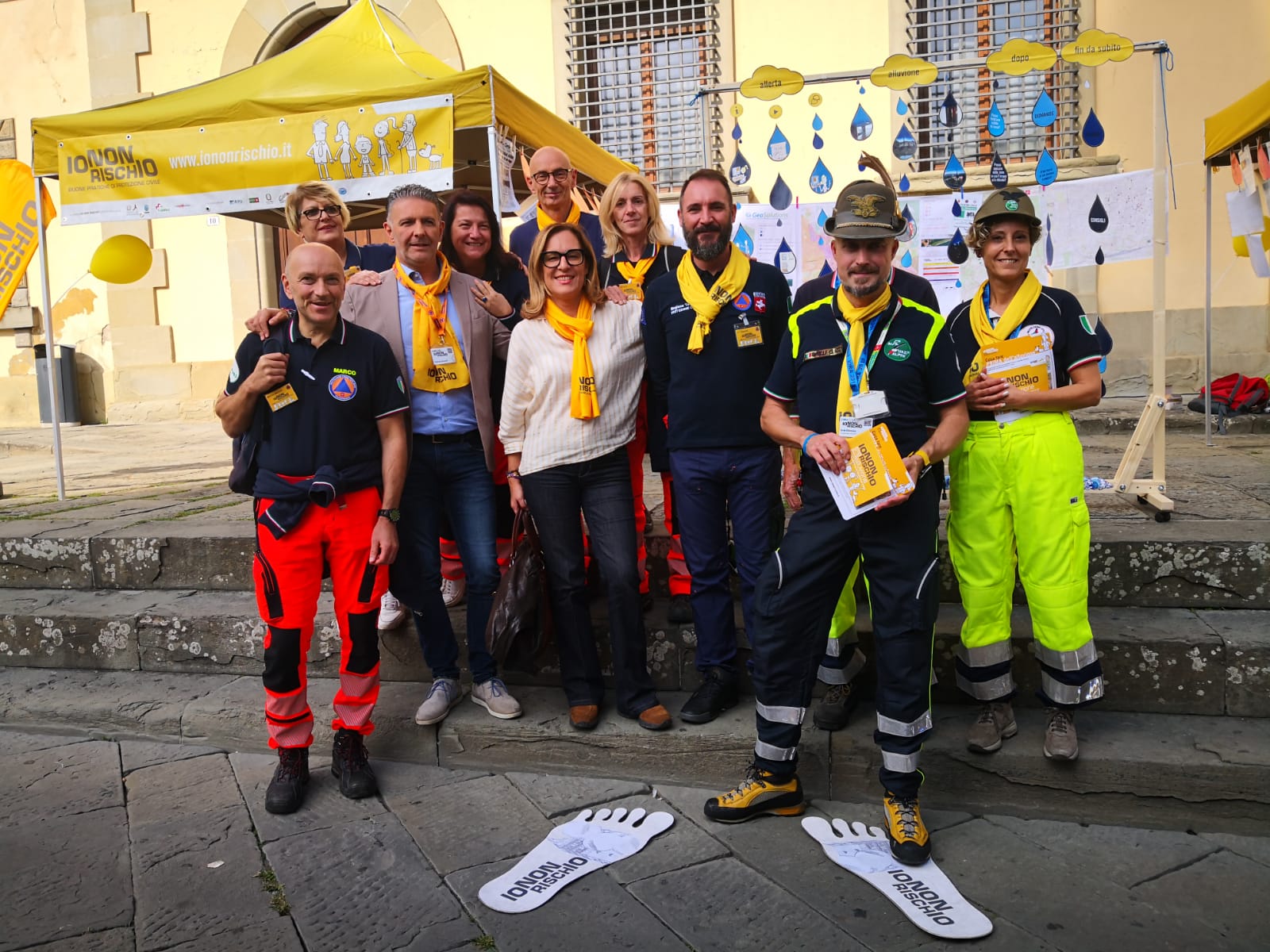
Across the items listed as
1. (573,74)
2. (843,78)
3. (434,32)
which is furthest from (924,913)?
(434,32)

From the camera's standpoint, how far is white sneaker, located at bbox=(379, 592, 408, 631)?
4.04 meters

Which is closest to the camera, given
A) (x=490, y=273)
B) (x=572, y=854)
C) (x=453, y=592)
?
(x=572, y=854)

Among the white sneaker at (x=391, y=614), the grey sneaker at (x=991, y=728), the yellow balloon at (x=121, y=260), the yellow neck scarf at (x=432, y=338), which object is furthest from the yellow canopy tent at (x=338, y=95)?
the grey sneaker at (x=991, y=728)

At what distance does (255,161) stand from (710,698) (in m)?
3.80

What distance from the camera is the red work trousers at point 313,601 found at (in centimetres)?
A: 326

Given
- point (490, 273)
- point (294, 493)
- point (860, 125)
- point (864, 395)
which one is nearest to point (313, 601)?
point (294, 493)

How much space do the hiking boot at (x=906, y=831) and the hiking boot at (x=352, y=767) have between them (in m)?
1.74

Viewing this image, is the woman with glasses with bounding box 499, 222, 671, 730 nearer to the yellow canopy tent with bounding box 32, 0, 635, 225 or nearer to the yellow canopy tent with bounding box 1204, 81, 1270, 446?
the yellow canopy tent with bounding box 32, 0, 635, 225

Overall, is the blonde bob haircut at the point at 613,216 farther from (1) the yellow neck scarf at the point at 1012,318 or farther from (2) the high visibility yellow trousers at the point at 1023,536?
(2) the high visibility yellow trousers at the point at 1023,536

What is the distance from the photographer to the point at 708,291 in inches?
133

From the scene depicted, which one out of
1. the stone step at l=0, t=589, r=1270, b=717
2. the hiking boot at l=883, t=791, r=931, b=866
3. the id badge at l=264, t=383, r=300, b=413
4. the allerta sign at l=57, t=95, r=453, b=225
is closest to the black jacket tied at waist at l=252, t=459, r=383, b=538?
the id badge at l=264, t=383, r=300, b=413

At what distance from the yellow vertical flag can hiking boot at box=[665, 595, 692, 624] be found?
468 centimetres

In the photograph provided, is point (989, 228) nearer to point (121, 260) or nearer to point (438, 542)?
point (438, 542)

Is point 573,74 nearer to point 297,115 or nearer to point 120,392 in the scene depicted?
point 297,115
